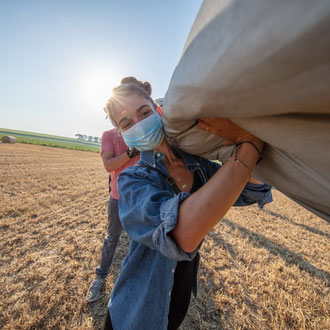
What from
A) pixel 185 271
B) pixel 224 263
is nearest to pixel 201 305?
pixel 224 263

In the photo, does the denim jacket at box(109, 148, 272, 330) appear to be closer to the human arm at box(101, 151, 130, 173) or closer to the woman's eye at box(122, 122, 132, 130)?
the woman's eye at box(122, 122, 132, 130)

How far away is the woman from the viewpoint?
57 cm

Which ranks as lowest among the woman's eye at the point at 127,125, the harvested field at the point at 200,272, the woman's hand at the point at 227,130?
the harvested field at the point at 200,272

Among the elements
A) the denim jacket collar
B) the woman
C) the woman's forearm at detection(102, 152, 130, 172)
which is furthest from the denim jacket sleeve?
the woman's forearm at detection(102, 152, 130, 172)

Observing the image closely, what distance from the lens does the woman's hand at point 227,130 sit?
1.98 ft

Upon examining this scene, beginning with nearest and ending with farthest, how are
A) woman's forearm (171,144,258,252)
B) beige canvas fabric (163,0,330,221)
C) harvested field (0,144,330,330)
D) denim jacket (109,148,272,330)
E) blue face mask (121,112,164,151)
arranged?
beige canvas fabric (163,0,330,221), woman's forearm (171,144,258,252), denim jacket (109,148,272,330), blue face mask (121,112,164,151), harvested field (0,144,330,330)

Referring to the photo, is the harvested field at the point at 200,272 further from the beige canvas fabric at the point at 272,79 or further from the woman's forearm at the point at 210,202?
the beige canvas fabric at the point at 272,79

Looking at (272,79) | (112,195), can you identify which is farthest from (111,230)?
(272,79)

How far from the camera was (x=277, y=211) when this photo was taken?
5711 mm

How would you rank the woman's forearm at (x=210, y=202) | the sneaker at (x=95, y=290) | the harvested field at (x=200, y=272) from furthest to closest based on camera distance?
the sneaker at (x=95, y=290) < the harvested field at (x=200, y=272) < the woman's forearm at (x=210, y=202)

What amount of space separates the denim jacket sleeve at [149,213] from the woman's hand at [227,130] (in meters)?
0.28

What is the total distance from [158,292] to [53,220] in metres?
3.50

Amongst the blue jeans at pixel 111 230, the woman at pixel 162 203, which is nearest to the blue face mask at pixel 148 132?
the woman at pixel 162 203

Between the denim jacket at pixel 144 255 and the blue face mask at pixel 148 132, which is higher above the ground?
the blue face mask at pixel 148 132
